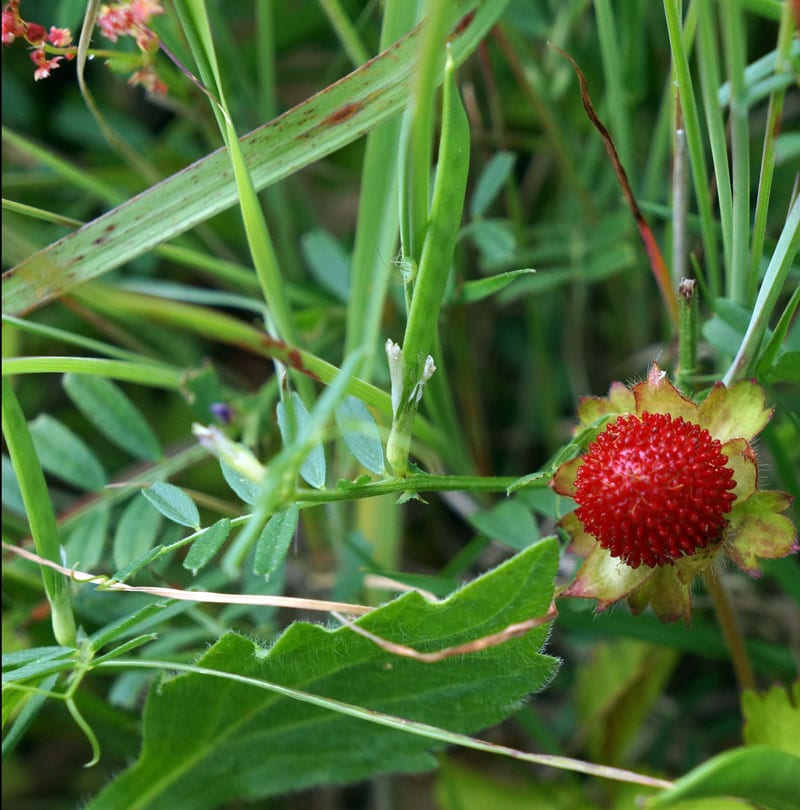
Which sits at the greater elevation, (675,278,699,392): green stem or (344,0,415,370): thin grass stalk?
(344,0,415,370): thin grass stalk

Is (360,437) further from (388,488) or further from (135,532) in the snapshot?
(135,532)

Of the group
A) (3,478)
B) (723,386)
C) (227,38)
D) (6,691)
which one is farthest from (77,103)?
(723,386)

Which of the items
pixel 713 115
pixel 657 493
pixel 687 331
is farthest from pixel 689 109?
pixel 657 493

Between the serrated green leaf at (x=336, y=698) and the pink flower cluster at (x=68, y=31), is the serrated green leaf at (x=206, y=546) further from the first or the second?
the pink flower cluster at (x=68, y=31)

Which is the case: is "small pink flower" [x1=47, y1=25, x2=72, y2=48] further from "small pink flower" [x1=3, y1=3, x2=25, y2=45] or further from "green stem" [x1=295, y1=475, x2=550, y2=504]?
"green stem" [x1=295, y1=475, x2=550, y2=504]

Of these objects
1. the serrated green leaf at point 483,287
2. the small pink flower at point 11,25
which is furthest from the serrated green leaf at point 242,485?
the small pink flower at point 11,25

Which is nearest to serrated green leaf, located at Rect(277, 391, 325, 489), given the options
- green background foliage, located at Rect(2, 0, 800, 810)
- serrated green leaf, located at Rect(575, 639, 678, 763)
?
green background foliage, located at Rect(2, 0, 800, 810)
